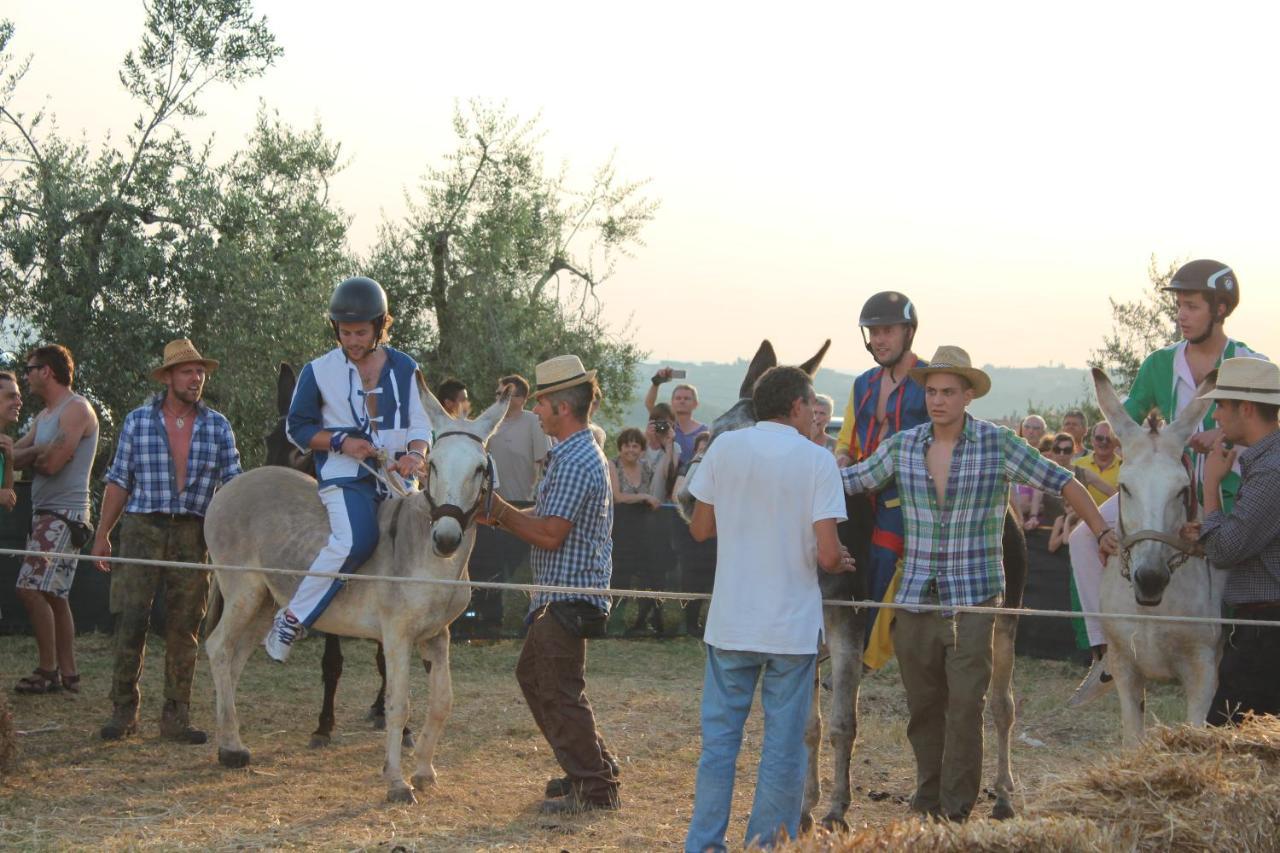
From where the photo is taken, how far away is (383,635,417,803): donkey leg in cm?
704

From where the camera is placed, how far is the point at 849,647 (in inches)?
259

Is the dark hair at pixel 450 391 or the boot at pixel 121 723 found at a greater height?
the dark hair at pixel 450 391

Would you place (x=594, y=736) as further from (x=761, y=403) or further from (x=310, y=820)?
(x=761, y=403)

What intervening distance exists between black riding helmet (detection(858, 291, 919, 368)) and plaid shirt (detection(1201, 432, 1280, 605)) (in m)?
1.70

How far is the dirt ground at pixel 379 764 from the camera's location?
21.1ft

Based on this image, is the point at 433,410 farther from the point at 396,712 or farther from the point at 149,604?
the point at 149,604

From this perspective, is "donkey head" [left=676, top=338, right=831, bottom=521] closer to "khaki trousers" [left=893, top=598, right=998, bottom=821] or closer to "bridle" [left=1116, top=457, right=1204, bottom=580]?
"khaki trousers" [left=893, top=598, right=998, bottom=821]

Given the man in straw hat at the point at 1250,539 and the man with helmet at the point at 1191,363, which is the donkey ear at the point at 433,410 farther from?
the man in straw hat at the point at 1250,539

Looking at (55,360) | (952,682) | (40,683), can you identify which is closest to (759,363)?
(952,682)

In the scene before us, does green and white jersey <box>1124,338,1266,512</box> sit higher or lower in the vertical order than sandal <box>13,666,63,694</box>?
higher

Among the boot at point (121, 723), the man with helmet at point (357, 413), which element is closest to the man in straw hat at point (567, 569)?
the man with helmet at point (357, 413)

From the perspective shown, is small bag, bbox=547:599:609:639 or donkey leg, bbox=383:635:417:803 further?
donkey leg, bbox=383:635:417:803

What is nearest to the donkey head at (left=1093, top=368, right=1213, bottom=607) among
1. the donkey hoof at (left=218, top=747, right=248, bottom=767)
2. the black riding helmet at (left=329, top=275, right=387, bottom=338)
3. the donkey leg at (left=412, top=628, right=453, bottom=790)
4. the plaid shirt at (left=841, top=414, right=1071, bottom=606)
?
the plaid shirt at (left=841, top=414, right=1071, bottom=606)

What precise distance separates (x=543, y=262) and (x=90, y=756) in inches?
685
